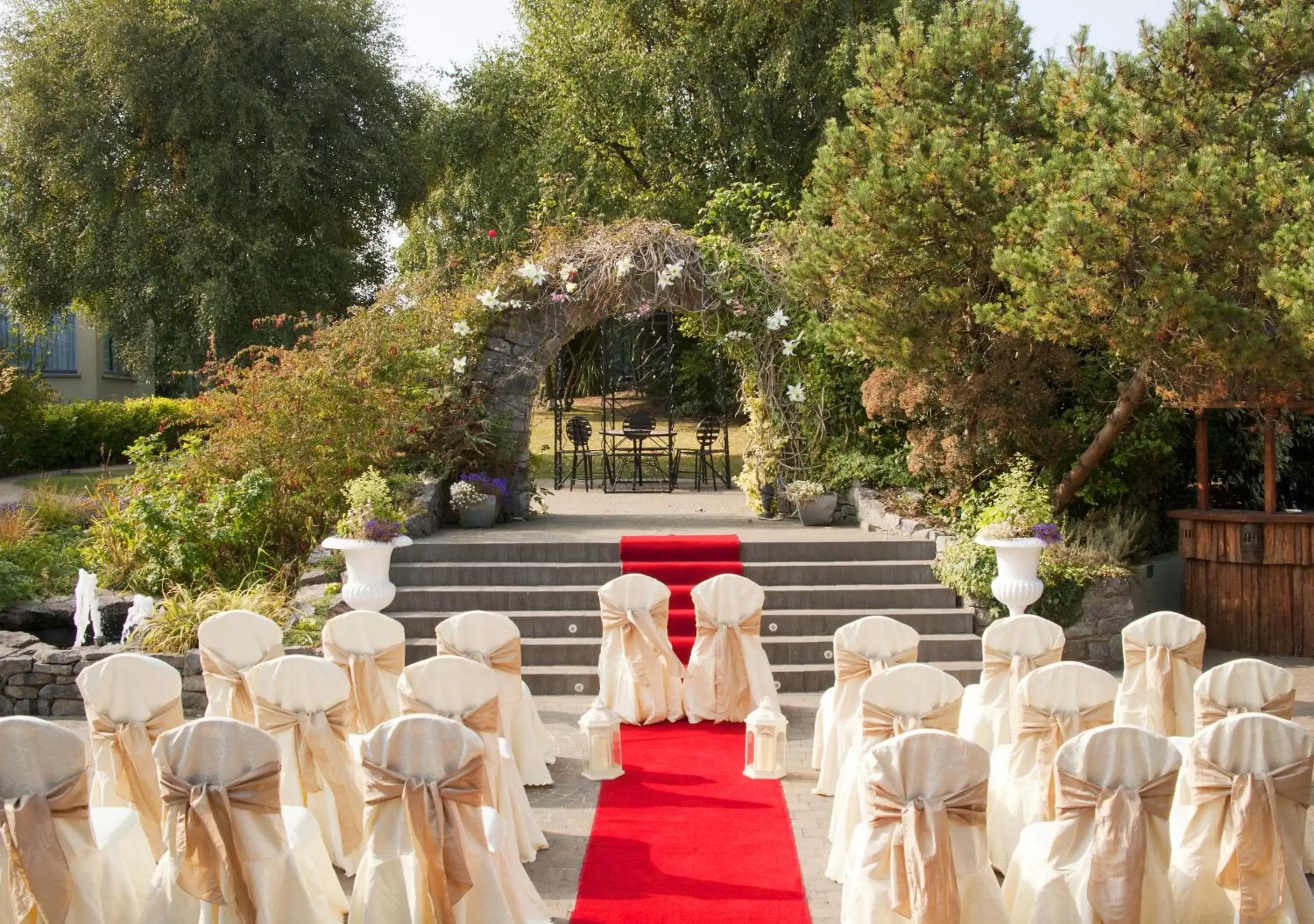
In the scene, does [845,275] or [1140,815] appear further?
[845,275]

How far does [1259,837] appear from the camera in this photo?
4.75 metres

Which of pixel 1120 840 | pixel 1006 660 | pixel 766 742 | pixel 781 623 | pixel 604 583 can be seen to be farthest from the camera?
pixel 604 583

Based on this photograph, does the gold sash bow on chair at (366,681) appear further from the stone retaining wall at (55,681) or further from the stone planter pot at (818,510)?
the stone planter pot at (818,510)

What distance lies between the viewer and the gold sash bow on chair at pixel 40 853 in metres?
4.50

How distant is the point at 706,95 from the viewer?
2005 cm

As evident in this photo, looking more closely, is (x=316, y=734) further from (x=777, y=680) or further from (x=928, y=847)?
(x=777, y=680)

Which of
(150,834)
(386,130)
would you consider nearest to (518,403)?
(150,834)

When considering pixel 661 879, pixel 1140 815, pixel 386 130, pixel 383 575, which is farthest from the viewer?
pixel 386 130

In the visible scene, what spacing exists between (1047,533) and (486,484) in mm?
5368

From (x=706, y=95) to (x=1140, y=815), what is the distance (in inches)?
672

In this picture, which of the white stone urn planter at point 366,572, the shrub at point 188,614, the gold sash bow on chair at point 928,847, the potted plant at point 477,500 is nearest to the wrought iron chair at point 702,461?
the potted plant at point 477,500

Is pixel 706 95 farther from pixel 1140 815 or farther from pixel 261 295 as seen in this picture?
pixel 1140 815

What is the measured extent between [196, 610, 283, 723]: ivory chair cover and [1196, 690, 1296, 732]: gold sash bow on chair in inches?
177

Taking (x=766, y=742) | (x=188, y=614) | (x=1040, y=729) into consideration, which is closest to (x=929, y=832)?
(x=1040, y=729)
